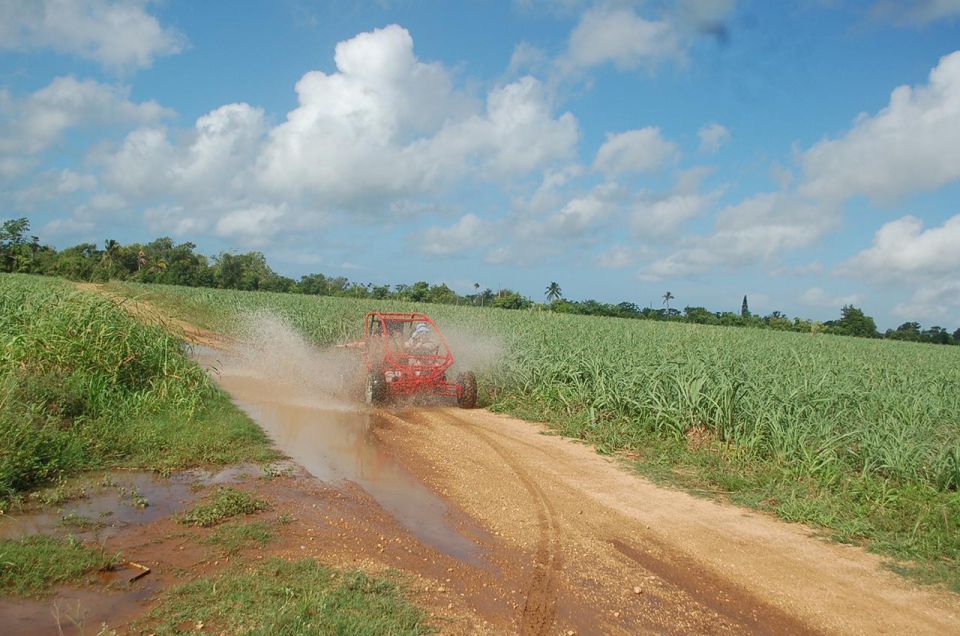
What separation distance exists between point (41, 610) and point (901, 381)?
14.6 metres

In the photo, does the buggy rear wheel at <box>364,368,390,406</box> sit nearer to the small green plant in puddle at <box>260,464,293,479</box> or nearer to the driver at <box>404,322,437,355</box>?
the driver at <box>404,322,437,355</box>

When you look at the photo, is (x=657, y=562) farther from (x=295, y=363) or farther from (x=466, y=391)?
(x=295, y=363)

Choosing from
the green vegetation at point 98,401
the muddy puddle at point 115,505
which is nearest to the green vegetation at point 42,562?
the muddy puddle at point 115,505

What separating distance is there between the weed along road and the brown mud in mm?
17

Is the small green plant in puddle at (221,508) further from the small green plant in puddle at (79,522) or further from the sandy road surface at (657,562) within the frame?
the sandy road surface at (657,562)

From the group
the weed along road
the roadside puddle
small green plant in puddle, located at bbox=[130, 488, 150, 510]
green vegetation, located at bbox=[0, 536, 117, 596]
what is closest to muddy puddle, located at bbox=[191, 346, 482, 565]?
the weed along road

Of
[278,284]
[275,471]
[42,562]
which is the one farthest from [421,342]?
[278,284]

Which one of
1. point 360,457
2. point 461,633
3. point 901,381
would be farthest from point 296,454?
point 901,381

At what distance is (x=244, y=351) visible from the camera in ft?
63.2

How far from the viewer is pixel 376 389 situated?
1137cm

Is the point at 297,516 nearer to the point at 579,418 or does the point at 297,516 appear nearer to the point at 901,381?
the point at 579,418

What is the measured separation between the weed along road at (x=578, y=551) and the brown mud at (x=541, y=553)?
2 centimetres

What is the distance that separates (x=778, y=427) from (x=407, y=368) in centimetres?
635

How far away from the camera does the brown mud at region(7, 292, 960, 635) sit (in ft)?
14.1
